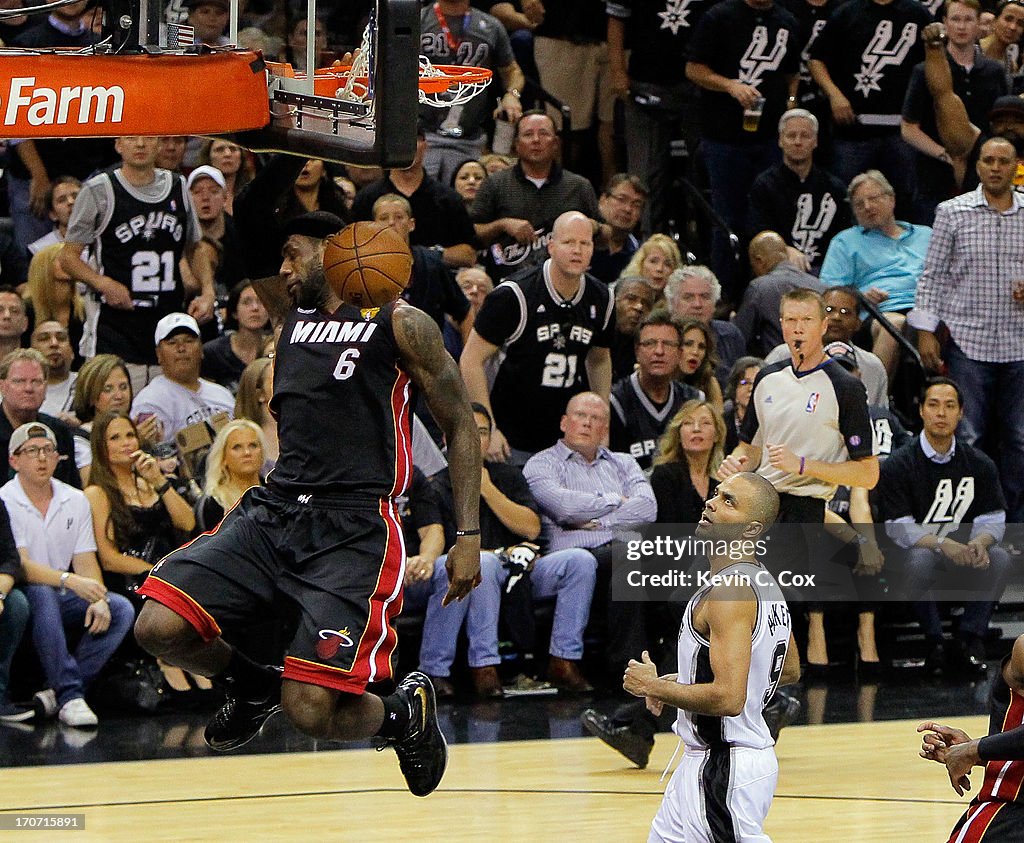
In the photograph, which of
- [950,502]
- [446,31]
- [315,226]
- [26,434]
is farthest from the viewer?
[446,31]

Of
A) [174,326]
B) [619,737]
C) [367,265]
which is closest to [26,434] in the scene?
[174,326]

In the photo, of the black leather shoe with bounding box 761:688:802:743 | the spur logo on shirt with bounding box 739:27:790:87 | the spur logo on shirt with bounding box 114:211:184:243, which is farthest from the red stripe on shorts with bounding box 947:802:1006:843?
the spur logo on shirt with bounding box 739:27:790:87

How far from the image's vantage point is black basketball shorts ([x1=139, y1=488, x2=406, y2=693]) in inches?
237

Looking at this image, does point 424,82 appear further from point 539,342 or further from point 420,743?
point 539,342

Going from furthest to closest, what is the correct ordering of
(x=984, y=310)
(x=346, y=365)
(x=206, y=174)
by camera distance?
(x=984, y=310) < (x=206, y=174) < (x=346, y=365)

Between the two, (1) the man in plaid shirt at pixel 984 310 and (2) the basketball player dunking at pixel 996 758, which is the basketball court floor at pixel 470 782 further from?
(1) the man in plaid shirt at pixel 984 310

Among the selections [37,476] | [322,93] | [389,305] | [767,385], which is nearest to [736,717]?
[389,305]

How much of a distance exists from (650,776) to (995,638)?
3530mm

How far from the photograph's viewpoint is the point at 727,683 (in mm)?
5680

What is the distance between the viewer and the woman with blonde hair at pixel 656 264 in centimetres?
1204

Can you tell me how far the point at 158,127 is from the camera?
5547 mm

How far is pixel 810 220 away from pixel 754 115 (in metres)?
0.88

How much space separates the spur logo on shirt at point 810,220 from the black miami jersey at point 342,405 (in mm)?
7552

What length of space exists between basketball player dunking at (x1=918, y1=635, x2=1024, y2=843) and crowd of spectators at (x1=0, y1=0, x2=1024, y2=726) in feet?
9.24
